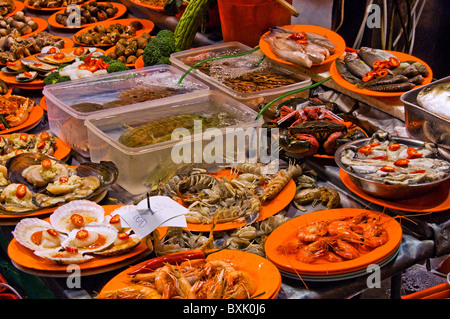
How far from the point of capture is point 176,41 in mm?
3666

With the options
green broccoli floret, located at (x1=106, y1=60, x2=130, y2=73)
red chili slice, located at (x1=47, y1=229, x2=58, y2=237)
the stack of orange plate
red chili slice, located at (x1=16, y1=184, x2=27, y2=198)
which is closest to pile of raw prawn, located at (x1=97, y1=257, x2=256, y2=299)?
the stack of orange plate

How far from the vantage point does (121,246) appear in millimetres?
1794

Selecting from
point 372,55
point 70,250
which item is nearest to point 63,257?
point 70,250

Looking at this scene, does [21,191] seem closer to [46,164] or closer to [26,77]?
[46,164]

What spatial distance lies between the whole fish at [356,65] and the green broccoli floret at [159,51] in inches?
48.1

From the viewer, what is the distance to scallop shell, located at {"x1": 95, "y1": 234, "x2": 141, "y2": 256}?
5.79 ft

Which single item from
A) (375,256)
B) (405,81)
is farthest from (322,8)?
(375,256)

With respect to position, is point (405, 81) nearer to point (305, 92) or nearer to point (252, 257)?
point (305, 92)

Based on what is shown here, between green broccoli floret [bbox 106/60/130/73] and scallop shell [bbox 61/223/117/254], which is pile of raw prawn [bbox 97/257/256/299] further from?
green broccoli floret [bbox 106/60/130/73]

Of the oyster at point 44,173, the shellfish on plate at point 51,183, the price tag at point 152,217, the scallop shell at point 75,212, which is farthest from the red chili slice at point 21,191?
the price tag at point 152,217

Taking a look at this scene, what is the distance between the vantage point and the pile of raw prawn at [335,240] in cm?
173

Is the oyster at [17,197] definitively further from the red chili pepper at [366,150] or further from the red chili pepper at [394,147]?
the red chili pepper at [394,147]

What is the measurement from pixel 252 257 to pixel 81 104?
148 cm

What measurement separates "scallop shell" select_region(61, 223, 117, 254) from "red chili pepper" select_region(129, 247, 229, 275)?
180mm
